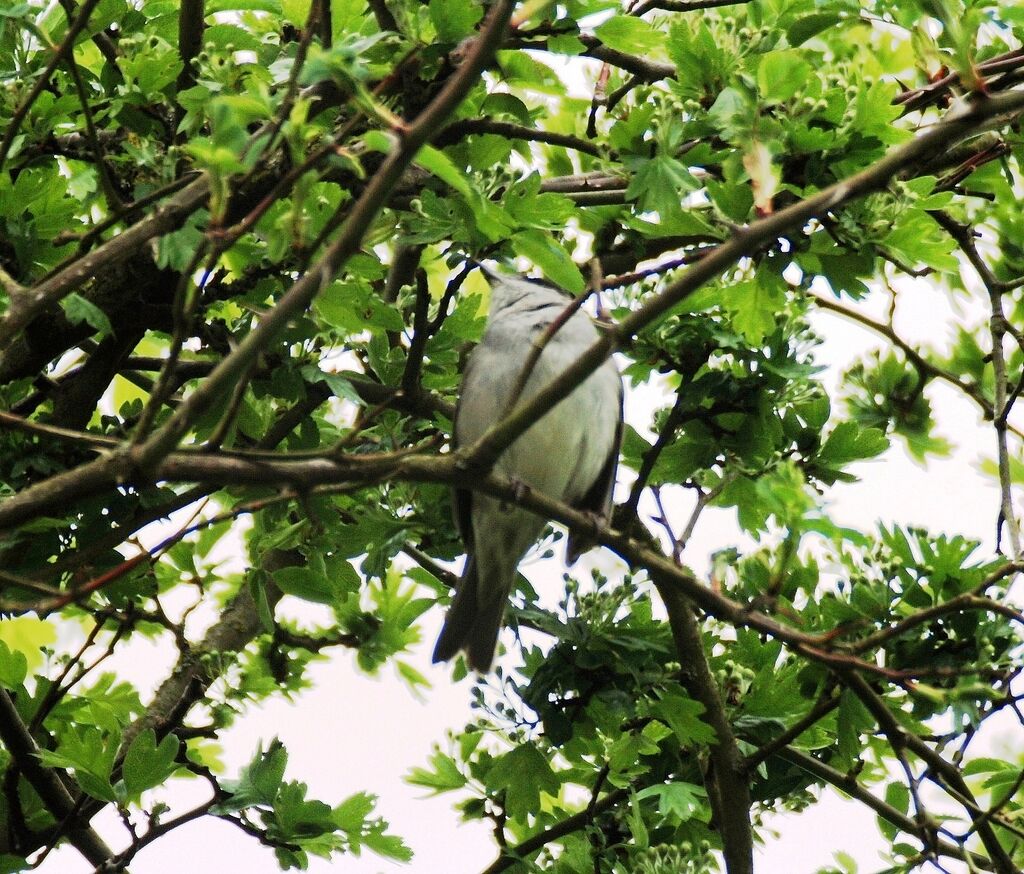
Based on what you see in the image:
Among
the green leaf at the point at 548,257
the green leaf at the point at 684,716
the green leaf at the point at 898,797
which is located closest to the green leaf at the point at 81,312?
the green leaf at the point at 548,257

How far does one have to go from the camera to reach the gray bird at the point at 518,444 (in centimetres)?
445

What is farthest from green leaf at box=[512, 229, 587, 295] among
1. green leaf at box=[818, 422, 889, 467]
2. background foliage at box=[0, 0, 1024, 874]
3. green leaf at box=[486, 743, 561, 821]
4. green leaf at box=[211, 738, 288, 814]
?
green leaf at box=[211, 738, 288, 814]

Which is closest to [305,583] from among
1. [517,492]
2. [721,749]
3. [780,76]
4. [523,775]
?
[523,775]

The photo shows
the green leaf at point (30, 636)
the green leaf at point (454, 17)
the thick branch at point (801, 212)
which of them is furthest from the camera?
the green leaf at point (30, 636)

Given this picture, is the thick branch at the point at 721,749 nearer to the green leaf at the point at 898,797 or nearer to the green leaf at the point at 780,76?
the green leaf at the point at 898,797

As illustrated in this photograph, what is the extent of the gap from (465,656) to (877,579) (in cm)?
141

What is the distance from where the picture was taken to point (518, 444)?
522 centimetres

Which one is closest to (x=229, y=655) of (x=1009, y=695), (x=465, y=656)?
(x=465, y=656)

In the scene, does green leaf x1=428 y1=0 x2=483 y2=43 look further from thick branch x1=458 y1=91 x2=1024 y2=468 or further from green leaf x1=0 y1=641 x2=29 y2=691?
green leaf x1=0 y1=641 x2=29 y2=691

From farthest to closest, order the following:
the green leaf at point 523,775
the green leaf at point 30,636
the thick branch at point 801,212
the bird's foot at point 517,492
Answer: the green leaf at point 30,636 → the green leaf at point 523,775 → the bird's foot at point 517,492 → the thick branch at point 801,212

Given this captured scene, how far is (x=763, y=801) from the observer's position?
4.41m

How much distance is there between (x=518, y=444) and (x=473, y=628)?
1057 millimetres

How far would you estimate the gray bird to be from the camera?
175 inches

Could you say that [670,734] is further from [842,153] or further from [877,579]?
[842,153]
